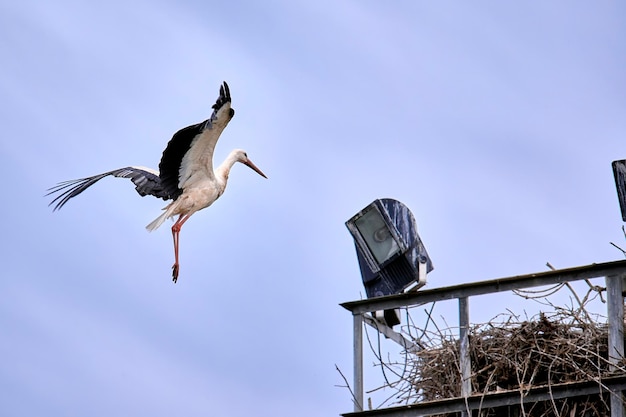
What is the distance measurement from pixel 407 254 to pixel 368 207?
1.56ft

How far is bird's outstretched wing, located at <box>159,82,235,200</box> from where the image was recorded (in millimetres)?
12234

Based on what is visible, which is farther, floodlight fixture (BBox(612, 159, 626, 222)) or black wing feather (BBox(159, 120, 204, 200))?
black wing feather (BBox(159, 120, 204, 200))

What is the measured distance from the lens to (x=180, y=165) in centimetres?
1375

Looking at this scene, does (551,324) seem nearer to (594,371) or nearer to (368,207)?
(594,371)

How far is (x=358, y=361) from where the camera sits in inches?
328

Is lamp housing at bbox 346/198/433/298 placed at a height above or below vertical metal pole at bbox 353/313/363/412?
above

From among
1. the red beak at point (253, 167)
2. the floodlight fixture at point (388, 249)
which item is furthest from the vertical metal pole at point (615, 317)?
the red beak at point (253, 167)

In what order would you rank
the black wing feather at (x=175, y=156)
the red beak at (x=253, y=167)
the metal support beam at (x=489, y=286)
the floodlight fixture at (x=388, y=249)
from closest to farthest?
the metal support beam at (x=489, y=286), the floodlight fixture at (x=388, y=249), the black wing feather at (x=175, y=156), the red beak at (x=253, y=167)

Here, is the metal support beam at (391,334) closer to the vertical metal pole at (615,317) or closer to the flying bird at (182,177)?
the vertical metal pole at (615,317)

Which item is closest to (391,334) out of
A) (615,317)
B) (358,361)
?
(358,361)

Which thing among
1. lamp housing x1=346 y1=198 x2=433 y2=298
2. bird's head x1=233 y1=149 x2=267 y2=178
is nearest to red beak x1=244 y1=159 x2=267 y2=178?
bird's head x1=233 y1=149 x2=267 y2=178

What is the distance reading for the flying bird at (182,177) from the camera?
13117 mm

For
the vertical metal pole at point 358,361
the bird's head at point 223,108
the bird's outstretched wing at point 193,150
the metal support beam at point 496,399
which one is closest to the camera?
the metal support beam at point 496,399

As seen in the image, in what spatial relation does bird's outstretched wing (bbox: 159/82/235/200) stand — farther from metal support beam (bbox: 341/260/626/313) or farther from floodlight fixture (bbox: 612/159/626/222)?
floodlight fixture (bbox: 612/159/626/222)
